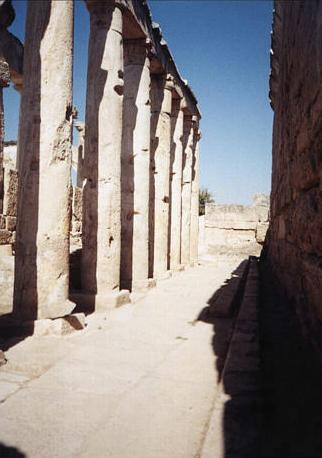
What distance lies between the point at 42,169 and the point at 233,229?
19.6 meters

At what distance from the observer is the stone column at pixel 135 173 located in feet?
29.7

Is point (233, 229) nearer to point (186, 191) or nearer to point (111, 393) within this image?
point (186, 191)

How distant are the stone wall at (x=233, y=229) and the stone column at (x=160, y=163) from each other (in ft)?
39.1

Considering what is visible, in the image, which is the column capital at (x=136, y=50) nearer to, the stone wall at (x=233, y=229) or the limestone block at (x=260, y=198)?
the stone wall at (x=233, y=229)

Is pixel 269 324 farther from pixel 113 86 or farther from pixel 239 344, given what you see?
pixel 113 86

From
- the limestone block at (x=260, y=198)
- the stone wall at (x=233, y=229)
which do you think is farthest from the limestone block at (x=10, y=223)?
the limestone block at (x=260, y=198)

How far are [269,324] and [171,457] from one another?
2.90 meters

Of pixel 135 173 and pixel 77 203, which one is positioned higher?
pixel 135 173

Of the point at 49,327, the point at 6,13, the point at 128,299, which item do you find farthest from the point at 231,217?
the point at 6,13

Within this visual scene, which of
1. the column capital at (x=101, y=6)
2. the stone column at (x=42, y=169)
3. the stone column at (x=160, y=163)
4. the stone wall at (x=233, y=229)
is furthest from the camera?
the stone wall at (x=233, y=229)

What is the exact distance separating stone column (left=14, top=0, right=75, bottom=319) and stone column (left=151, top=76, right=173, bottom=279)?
251 inches

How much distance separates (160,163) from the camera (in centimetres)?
1147

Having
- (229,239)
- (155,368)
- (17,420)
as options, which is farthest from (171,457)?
(229,239)

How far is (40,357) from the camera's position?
3996mm
